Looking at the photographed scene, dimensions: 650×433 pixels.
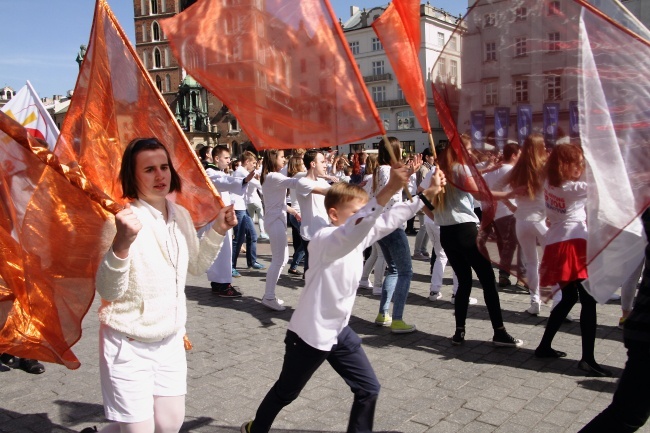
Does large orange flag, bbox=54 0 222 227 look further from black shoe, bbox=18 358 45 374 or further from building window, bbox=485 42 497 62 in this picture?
black shoe, bbox=18 358 45 374

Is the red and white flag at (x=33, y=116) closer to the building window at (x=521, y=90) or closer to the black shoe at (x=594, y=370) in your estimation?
the building window at (x=521, y=90)

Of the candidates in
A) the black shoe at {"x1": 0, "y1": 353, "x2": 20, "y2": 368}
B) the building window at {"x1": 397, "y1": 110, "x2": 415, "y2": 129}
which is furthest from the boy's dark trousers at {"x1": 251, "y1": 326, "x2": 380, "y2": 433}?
the building window at {"x1": 397, "y1": 110, "x2": 415, "y2": 129}

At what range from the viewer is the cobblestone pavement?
161 inches

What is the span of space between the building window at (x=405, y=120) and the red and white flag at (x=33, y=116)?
5674 cm

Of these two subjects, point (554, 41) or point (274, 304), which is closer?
point (554, 41)

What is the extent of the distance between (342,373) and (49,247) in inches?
67.5

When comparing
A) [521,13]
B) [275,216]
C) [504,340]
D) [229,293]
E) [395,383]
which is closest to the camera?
[521,13]

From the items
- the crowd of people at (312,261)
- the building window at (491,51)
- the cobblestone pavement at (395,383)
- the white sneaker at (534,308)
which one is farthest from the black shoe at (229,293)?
the building window at (491,51)

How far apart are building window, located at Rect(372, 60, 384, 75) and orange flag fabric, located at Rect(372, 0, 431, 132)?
6319 centimetres

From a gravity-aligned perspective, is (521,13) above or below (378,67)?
below

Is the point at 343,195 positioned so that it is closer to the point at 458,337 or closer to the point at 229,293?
the point at 458,337

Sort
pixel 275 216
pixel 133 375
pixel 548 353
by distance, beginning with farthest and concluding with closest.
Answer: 1. pixel 275 216
2. pixel 548 353
3. pixel 133 375

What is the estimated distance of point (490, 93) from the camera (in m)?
3.15

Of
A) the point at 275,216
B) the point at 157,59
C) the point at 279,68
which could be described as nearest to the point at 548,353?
the point at 279,68
